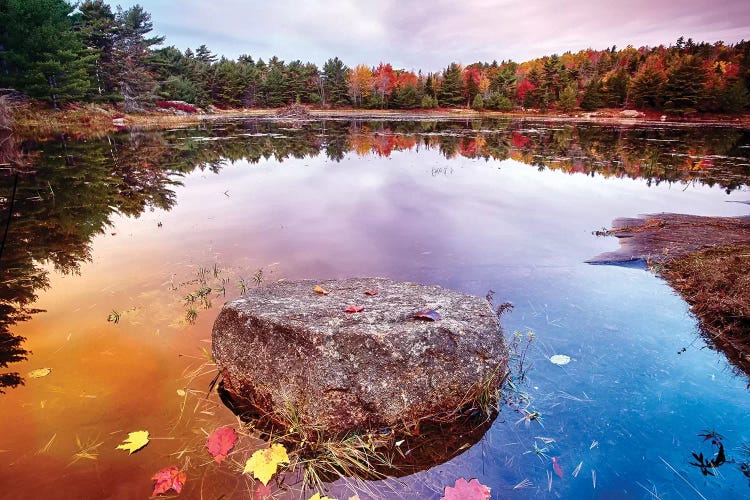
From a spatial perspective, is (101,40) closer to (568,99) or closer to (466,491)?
(466,491)

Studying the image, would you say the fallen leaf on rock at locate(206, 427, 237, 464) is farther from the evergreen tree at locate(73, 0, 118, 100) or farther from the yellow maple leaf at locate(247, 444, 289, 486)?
the evergreen tree at locate(73, 0, 118, 100)

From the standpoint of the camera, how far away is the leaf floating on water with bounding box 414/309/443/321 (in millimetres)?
3926

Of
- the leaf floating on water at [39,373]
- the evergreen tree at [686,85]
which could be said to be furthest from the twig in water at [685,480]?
the evergreen tree at [686,85]

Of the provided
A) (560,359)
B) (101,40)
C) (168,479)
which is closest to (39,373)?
(168,479)

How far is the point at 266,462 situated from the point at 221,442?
0.54 m

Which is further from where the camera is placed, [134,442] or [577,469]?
[134,442]

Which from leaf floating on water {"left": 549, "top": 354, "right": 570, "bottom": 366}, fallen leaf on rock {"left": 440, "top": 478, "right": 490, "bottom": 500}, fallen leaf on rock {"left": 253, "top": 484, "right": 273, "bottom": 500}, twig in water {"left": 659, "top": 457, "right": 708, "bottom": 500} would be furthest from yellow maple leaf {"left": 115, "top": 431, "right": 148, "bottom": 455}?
twig in water {"left": 659, "top": 457, "right": 708, "bottom": 500}

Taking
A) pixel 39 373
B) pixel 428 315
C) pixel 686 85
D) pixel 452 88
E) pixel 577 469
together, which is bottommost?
pixel 577 469

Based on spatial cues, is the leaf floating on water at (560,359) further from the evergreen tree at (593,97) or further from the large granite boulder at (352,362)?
the evergreen tree at (593,97)

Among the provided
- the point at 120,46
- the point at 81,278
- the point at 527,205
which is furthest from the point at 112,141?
the point at 120,46

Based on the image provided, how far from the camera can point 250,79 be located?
8988 centimetres

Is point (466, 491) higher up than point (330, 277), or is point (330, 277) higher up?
point (330, 277)

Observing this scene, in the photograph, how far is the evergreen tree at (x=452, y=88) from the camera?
89.7 meters

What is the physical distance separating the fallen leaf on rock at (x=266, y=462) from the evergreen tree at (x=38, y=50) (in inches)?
1919
